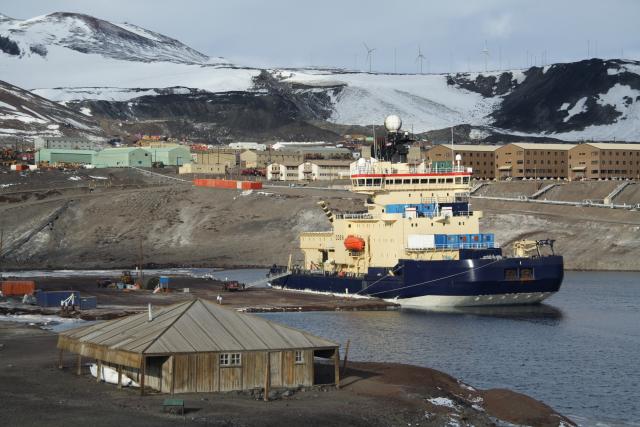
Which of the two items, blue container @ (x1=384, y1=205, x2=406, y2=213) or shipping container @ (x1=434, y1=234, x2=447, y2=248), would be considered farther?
blue container @ (x1=384, y1=205, x2=406, y2=213)

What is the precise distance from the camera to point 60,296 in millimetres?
75375

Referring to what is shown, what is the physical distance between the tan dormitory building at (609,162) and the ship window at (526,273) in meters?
112

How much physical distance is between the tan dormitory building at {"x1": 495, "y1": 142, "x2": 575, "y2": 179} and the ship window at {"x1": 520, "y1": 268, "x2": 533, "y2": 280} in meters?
115

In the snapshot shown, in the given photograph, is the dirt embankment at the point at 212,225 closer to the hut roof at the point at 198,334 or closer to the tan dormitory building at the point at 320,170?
the tan dormitory building at the point at 320,170

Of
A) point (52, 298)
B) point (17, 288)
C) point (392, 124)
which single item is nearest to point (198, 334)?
point (52, 298)

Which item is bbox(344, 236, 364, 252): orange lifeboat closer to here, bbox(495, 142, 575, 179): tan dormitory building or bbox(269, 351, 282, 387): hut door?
bbox(269, 351, 282, 387): hut door

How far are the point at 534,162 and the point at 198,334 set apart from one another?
156m

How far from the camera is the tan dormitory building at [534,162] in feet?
618

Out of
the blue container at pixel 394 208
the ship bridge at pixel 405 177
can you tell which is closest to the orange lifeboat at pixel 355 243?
the blue container at pixel 394 208

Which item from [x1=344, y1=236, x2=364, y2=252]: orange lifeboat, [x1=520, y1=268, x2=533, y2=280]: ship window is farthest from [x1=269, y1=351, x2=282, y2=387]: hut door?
[x1=344, y1=236, x2=364, y2=252]: orange lifeboat

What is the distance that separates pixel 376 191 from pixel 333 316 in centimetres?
1484

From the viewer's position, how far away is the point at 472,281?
240 ft

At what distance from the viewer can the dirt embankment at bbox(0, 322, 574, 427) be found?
111ft

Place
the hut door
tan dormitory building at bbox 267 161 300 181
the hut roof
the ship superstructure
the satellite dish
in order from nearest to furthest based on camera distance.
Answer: the hut roof
the hut door
the ship superstructure
the satellite dish
tan dormitory building at bbox 267 161 300 181
